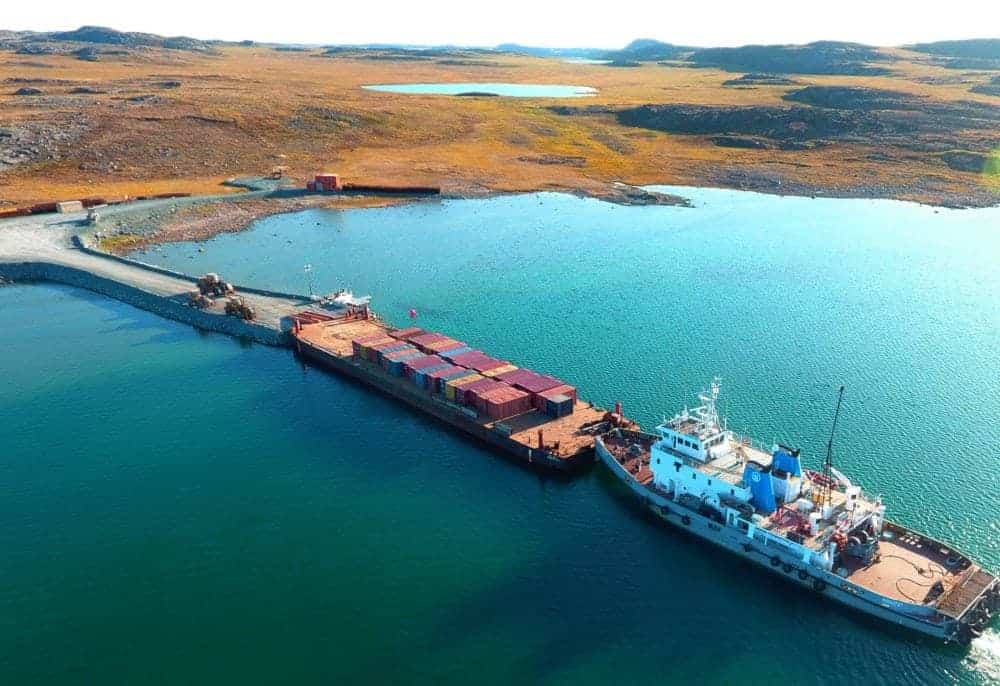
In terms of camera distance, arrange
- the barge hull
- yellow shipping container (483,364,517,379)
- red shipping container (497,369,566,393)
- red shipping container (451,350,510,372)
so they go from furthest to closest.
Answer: red shipping container (451,350,510,372) → yellow shipping container (483,364,517,379) → red shipping container (497,369,566,393) → the barge hull

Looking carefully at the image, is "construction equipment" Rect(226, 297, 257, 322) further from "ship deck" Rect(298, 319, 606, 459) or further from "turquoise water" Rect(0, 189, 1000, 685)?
"ship deck" Rect(298, 319, 606, 459)

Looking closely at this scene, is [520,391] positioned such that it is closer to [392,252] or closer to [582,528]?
[582,528]

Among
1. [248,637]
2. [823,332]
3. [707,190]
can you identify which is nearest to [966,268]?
[823,332]

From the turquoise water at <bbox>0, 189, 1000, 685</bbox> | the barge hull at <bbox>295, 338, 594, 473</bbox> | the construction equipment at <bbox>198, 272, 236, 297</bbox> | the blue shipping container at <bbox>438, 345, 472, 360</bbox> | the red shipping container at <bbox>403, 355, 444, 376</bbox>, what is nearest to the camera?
the turquoise water at <bbox>0, 189, 1000, 685</bbox>

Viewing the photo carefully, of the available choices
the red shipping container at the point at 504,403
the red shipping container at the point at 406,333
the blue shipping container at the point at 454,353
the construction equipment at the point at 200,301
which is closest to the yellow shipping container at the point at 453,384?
the red shipping container at the point at 504,403

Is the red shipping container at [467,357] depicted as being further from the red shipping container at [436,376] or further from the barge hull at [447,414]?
the barge hull at [447,414]

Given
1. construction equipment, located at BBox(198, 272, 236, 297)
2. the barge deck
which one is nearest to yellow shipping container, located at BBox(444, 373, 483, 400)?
the barge deck

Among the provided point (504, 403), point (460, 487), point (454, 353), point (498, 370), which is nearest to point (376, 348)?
point (454, 353)
